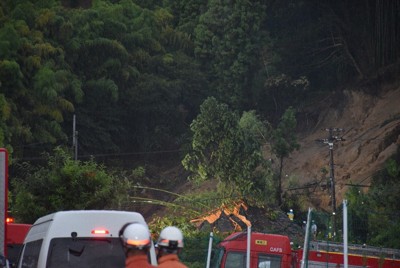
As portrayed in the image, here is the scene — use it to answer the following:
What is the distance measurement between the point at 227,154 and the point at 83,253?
5463cm

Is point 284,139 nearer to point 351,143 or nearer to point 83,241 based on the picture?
point 351,143

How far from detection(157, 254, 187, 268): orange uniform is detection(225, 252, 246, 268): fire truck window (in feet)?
59.4

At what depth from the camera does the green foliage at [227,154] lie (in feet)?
220

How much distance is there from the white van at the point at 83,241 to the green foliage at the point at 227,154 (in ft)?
173

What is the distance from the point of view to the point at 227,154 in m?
67.5

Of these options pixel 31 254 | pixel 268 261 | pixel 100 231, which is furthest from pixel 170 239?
pixel 268 261

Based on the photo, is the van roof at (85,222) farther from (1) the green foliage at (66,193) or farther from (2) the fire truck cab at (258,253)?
(1) the green foliage at (66,193)

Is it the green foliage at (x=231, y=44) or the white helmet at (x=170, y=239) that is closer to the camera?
the white helmet at (x=170, y=239)

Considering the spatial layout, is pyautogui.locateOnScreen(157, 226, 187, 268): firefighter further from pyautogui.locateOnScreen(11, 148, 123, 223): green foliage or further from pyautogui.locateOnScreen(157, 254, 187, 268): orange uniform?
pyautogui.locateOnScreen(11, 148, 123, 223): green foliage

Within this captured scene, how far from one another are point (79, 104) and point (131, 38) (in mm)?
5694

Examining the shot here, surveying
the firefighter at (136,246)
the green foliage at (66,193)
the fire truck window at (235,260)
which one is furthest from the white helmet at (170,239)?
the green foliage at (66,193)

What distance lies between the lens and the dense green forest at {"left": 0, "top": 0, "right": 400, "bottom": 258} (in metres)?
67.6

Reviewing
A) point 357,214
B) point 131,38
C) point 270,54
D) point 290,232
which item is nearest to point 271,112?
point 270,54

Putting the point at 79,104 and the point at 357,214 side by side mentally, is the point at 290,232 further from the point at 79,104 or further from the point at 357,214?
the point at 357,214
